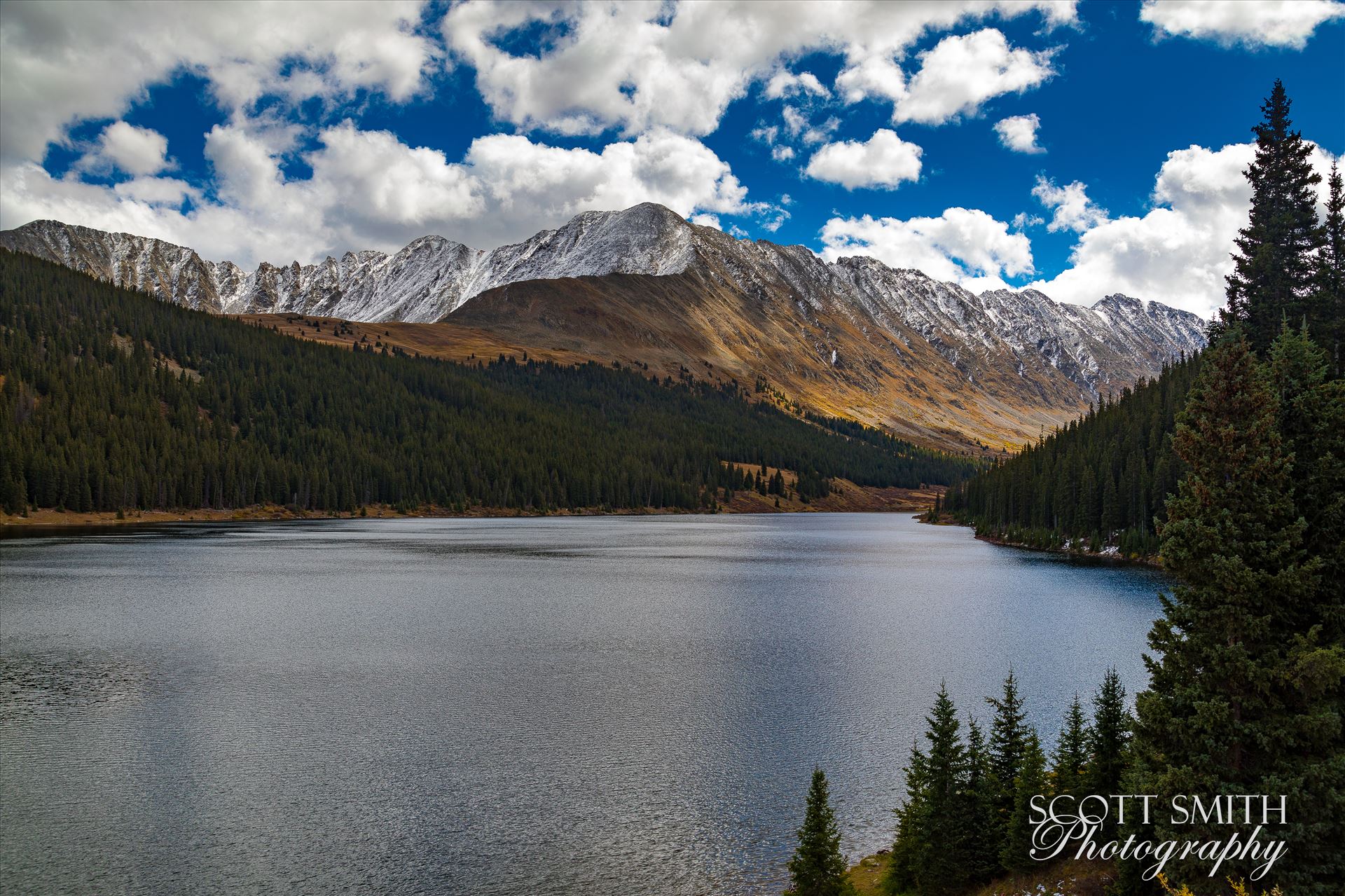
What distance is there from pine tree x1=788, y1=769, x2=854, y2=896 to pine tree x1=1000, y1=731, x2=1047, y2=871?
3667 millimetres

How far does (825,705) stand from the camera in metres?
38.1

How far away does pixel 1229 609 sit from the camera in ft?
56.8

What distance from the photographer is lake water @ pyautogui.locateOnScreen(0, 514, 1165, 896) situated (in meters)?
22.8

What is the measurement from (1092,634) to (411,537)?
116855 mm

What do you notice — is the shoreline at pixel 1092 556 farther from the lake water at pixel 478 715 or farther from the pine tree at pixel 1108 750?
the pine tree at pixel 1108 750

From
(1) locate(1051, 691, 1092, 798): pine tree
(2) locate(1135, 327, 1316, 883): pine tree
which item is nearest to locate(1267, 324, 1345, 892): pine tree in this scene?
(2) locate(1135, 327, 1316, 883): pine tree

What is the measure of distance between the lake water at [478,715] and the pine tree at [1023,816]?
541 centimetres

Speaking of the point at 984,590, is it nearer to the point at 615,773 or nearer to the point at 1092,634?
the point at 1092,634

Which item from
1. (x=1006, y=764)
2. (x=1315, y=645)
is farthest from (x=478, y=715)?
(x=1315, y=645)

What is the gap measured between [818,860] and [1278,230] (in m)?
71.3

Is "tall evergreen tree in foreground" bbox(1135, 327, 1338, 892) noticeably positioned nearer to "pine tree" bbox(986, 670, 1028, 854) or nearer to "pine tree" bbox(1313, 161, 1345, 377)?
"pine tree" bbox(986, 670, 1028, 854)

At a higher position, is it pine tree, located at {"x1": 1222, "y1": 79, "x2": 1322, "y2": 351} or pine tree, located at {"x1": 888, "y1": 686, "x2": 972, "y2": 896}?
pine tree, located at {"x1": 1222, "y1": 79, "x2": 1322, "y2": 351}

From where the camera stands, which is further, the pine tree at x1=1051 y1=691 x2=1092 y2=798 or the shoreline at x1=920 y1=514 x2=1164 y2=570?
the shoreline at x1=920 y1=514 x2=1164 y2=570

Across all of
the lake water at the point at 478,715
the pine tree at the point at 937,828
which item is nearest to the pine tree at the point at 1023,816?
the pine tree at the point at 937,828
